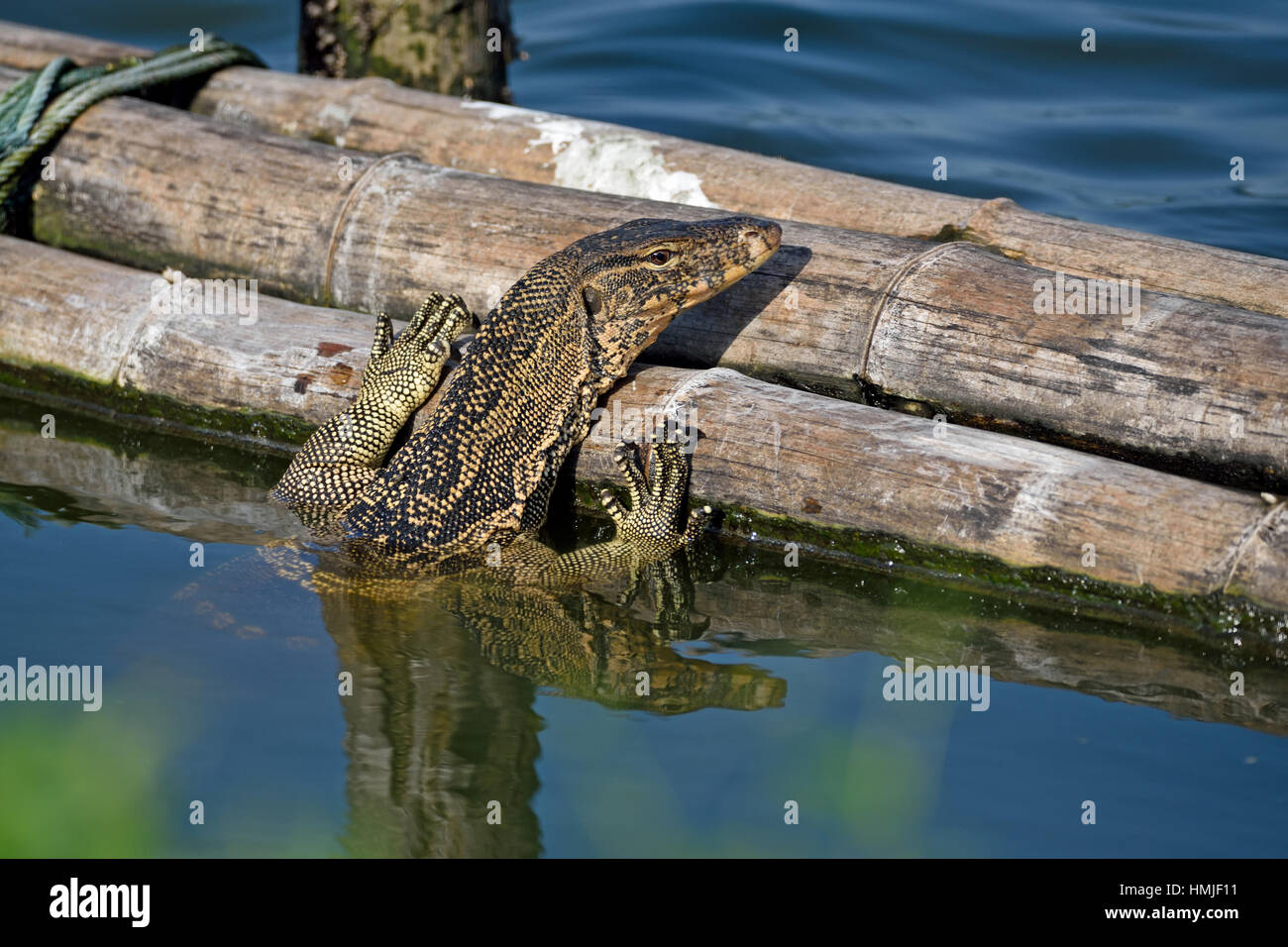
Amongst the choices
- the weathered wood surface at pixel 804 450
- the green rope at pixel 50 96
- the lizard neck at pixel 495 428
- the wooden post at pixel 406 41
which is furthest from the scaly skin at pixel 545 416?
the wooden post at pixel 406 41

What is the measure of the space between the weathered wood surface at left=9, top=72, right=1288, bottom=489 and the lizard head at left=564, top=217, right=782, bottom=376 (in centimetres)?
55

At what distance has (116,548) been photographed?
652 centimetres

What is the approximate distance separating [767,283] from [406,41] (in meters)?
4.86

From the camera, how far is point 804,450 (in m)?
6.26

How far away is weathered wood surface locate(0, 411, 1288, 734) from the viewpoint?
17.3 feet

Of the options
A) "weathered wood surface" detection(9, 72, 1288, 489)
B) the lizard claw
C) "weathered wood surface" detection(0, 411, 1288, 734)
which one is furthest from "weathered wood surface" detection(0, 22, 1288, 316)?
"weathered wood surface" detection(0, 411, 1288, 734)

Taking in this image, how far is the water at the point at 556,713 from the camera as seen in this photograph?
14.6 ft

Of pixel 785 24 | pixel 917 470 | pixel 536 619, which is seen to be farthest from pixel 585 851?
pixel 785 24

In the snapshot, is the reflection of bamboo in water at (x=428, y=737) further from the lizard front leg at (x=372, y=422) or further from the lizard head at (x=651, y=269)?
the lizard head at (x=651, y=269)

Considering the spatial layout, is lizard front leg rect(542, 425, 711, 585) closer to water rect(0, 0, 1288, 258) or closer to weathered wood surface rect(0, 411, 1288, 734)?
weathered wood surface rect(0, 411, 1288, 734)

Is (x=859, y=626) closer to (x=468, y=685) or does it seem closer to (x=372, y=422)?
(x=468, y=685)

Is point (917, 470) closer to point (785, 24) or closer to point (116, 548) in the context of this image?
point (116, 548)

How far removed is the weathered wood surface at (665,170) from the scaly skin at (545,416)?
1578 millimetres
